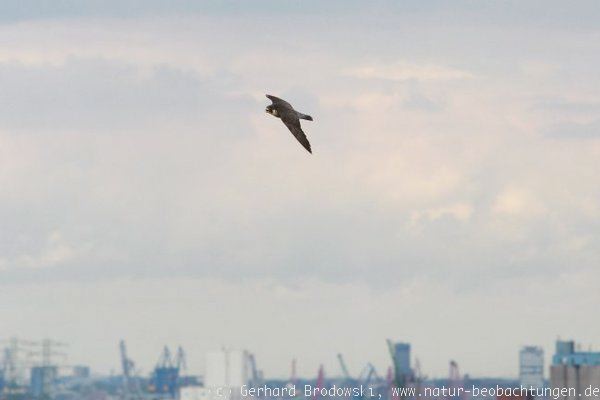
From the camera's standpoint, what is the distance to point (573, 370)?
586 ft

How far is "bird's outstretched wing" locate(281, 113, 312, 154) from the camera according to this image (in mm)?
71438

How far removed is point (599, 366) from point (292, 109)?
10983cm

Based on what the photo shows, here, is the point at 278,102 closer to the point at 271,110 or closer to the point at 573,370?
the point at 271,110

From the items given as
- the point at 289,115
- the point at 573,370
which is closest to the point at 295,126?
the point at 289,115

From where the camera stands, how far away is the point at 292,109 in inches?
2891

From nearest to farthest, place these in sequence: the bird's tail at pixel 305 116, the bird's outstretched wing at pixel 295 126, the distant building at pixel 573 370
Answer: the bird's tail at pixel 305 116 → the bird's outstretched wing at pixel 295 126 → the distant building at pixel 573 370

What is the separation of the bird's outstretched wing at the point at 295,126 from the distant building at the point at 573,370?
334 feet

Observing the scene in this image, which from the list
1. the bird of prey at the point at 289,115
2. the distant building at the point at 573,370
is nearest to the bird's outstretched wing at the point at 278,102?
the bird of prey at the point at 289,115

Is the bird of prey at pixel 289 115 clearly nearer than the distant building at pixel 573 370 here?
Yes

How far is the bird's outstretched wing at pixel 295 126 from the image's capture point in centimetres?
7144

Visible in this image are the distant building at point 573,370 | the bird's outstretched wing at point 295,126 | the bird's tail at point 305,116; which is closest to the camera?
the bird's tail at point 305,116

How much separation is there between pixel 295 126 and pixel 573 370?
109861 millimetres

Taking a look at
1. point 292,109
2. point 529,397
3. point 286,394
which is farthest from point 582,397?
point 292,109

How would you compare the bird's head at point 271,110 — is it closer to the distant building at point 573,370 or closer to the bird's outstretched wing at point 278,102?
the bird's outstretched wing at point 278,102
